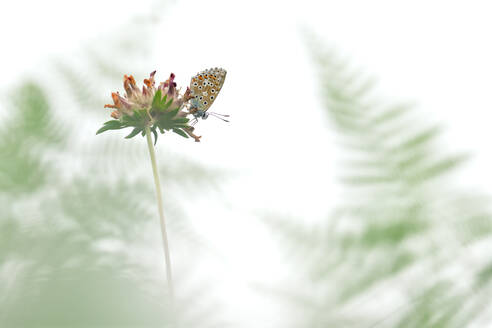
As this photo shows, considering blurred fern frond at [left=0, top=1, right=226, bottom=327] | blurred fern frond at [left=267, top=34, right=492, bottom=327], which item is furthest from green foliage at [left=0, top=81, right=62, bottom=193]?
blurred fern frond at [left=267, top=34, right=492, bottom=327]

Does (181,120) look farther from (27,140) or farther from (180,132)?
(27,140)

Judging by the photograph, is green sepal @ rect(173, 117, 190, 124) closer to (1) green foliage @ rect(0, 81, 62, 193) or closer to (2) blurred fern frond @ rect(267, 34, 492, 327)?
(1) green foliage @ rect(0, 81, 62, 193)

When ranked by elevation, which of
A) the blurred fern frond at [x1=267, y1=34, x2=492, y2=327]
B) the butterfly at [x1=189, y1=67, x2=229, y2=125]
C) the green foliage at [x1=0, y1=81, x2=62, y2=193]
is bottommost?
the blurred fern frond at [x1=267, y1=34, x2=492, y2=327]

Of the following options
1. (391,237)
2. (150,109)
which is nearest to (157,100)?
(150,109)

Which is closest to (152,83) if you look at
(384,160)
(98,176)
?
(98,176)

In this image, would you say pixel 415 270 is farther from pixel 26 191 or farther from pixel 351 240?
pixel 26 191

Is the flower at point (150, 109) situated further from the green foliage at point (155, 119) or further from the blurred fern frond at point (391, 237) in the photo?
the blurred fern frond at point (391, 237)

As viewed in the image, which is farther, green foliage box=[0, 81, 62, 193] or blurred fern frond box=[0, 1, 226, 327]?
green foliage box=[0, 81, 62, 193]

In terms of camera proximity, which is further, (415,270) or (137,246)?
(137,246)
